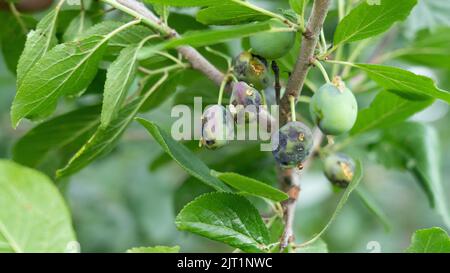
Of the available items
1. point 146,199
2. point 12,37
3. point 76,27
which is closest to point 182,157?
point 76,27

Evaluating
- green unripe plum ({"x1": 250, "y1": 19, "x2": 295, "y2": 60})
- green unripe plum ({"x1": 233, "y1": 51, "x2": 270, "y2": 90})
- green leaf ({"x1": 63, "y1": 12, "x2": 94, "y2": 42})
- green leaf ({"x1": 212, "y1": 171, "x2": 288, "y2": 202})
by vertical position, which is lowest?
green leaf ({"x1": 212, "y1": 171, "x2": 288, "y2": 202})

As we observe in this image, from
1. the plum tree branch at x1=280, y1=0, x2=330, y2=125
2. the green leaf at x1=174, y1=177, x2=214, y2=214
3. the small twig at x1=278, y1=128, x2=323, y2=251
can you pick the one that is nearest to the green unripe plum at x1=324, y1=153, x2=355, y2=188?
the small twig at x1=278, y1=128, x2=323, y2=251

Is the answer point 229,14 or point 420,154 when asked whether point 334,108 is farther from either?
→ point 420,154

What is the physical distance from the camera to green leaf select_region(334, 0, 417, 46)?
1.06 metres

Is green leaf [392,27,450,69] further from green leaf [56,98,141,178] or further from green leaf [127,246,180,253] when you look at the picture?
green leaf [127,246,180,253]

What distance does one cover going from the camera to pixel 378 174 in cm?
381

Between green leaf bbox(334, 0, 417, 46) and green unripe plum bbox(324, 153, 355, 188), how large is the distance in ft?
1.10

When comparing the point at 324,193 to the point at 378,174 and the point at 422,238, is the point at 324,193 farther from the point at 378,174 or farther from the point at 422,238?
the point at 422,238

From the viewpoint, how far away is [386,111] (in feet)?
4.90

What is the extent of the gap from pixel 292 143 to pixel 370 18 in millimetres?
207

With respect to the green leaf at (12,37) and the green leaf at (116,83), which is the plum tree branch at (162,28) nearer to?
the green leaf at (116,83)

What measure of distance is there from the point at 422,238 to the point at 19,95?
2.00ft

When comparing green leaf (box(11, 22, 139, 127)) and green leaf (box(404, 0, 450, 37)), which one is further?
green leaf (box(404, 0, 450, 37))
